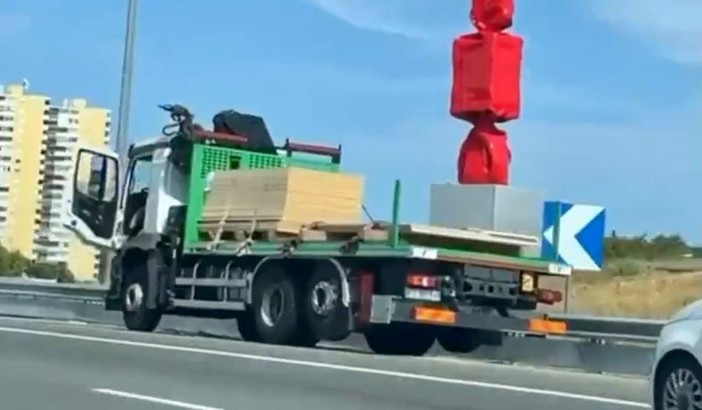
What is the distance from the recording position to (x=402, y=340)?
68.4 feet

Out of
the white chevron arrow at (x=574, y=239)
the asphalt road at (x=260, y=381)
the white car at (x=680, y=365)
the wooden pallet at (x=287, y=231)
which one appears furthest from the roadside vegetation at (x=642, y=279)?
the white car at (x=680, y=365)

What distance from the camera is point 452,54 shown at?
26.2 metres

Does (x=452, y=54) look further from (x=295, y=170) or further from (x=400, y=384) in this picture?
(x=400, y=384)

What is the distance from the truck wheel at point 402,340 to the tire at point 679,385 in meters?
10.3

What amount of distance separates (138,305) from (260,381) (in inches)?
347

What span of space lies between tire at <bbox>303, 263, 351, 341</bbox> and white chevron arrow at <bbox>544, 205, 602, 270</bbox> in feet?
9.64

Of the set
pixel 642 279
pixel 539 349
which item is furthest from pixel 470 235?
pixel 642 279

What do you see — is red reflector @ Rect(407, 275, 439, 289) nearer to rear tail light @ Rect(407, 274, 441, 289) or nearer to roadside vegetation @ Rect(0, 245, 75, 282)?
rear tail light @ Rect(407, 274, 441, 289)

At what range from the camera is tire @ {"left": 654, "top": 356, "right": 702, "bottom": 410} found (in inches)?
389

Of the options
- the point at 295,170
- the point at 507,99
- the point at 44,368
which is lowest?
the point at 44,368

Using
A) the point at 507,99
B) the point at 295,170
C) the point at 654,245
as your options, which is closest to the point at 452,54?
the point at 507,99

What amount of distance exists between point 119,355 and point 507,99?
1065 cm

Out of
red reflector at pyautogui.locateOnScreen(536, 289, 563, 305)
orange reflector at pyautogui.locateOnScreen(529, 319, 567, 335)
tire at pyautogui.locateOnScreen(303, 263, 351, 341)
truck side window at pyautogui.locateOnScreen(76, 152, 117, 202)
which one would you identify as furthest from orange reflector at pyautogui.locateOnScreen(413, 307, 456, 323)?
truck side window at pyautogui.locateOnScreen(76, 152, 117, 202)

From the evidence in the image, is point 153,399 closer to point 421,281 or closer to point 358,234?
→ point 421,281
